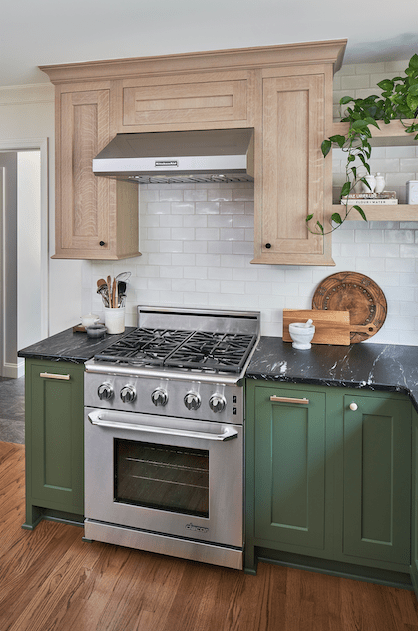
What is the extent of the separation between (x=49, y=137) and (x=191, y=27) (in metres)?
1.53

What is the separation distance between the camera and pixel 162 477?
252 centimetres

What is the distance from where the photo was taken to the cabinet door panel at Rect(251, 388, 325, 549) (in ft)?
7.70

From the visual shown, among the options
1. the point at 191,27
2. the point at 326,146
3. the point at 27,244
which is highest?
the point at 191,27

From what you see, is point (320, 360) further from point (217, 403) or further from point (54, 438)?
point (54, 438)

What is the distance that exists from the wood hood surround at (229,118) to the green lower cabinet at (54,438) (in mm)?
753

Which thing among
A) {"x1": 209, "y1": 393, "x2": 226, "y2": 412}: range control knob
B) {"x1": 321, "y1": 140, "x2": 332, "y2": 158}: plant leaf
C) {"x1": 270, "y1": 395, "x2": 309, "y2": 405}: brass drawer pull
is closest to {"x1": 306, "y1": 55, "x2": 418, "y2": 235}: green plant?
{"x1": 321, "y1": 140, "x2": 332, "y2": 158}: plant leaf

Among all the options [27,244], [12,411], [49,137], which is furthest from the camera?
[27,244]

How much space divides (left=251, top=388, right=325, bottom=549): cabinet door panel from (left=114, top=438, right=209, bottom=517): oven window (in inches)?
11.0

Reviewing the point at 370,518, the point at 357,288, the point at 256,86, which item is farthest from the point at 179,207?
the point at 370,518

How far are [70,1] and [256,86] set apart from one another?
100cm

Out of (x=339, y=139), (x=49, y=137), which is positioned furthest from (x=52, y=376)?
(x=339, y=139)

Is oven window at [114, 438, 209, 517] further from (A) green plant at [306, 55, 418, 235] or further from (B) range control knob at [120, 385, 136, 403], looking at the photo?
(A) green plant at [306, 55, 418, 235]

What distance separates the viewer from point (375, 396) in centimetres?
224

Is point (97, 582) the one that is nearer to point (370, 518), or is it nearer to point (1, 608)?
point (1, 608)
